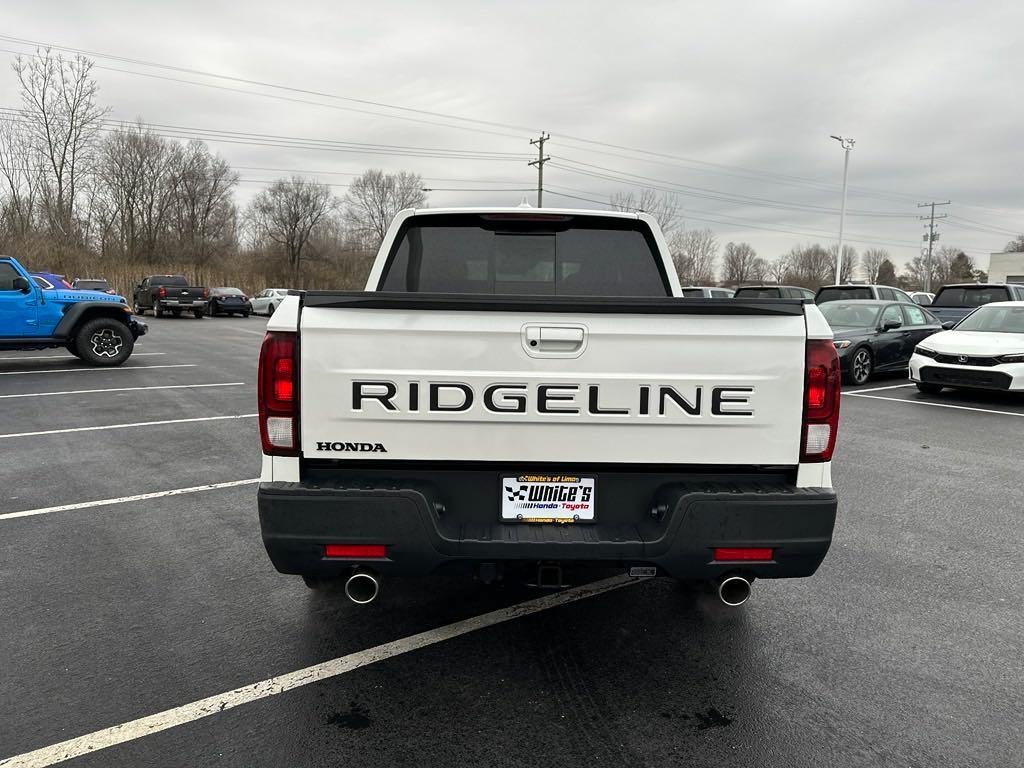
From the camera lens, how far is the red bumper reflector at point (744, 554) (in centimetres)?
262

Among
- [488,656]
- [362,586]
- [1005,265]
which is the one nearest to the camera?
[362,586]

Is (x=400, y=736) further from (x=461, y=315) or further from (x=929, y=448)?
(x=929, y=448)

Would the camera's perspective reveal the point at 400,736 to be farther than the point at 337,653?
No

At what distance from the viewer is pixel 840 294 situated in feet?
54.7

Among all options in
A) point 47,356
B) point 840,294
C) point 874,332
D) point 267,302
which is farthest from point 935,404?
point 267,302

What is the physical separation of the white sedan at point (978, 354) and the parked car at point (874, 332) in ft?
3.93

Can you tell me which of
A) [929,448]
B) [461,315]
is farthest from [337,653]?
[929,448]

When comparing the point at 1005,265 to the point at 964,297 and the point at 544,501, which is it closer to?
the point at 964,297

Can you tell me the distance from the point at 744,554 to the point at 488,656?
49.9 inches

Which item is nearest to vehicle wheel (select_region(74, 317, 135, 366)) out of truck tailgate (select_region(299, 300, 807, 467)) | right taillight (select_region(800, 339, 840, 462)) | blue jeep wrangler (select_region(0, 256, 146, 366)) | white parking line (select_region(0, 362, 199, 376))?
blue jeep wrangler (select_region(0, 256, 146, 366))

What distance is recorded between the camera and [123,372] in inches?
512

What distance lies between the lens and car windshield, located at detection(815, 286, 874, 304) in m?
A: 16.3

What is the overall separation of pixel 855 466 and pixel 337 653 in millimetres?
5516

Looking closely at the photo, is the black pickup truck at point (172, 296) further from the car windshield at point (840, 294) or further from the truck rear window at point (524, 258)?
the truck rear window at point (524, 258)
